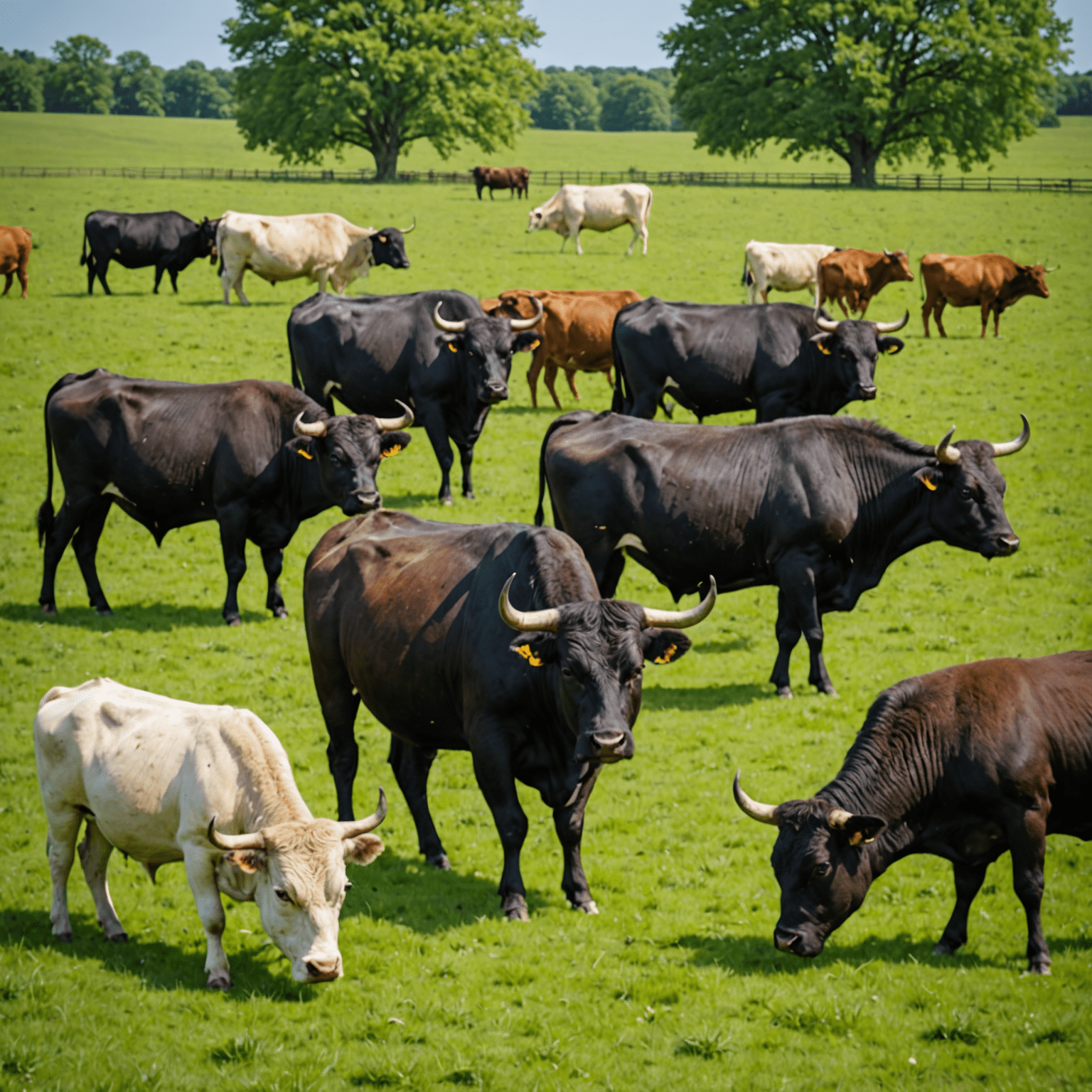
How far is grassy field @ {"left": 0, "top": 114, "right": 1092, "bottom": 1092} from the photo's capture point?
6.79 meters

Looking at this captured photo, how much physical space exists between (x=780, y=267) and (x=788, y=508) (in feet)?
63.4

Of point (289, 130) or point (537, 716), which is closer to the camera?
point (537, 716)

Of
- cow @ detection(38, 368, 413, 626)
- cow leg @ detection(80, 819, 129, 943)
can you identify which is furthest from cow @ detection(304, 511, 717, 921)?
cow @ detection(38, 368, 413, 626)

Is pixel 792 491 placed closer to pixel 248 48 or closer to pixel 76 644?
pixel 76 644

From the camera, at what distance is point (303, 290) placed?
→ 3347 centimetres

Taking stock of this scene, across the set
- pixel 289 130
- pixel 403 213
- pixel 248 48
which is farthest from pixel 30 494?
pixel 248 48

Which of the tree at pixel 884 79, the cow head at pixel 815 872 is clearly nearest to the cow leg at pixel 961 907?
the cow head at pixel 815 872

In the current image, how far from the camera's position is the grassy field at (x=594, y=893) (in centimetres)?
679

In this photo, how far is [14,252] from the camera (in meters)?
29.4

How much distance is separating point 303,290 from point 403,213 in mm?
10189

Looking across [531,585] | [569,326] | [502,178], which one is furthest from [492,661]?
[502,178]

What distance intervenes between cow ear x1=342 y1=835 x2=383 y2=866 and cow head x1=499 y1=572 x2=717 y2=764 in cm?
129

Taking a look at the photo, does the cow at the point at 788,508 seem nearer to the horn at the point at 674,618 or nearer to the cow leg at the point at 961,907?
the horn at the point at 674,618

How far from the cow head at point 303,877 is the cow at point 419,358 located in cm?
1136
